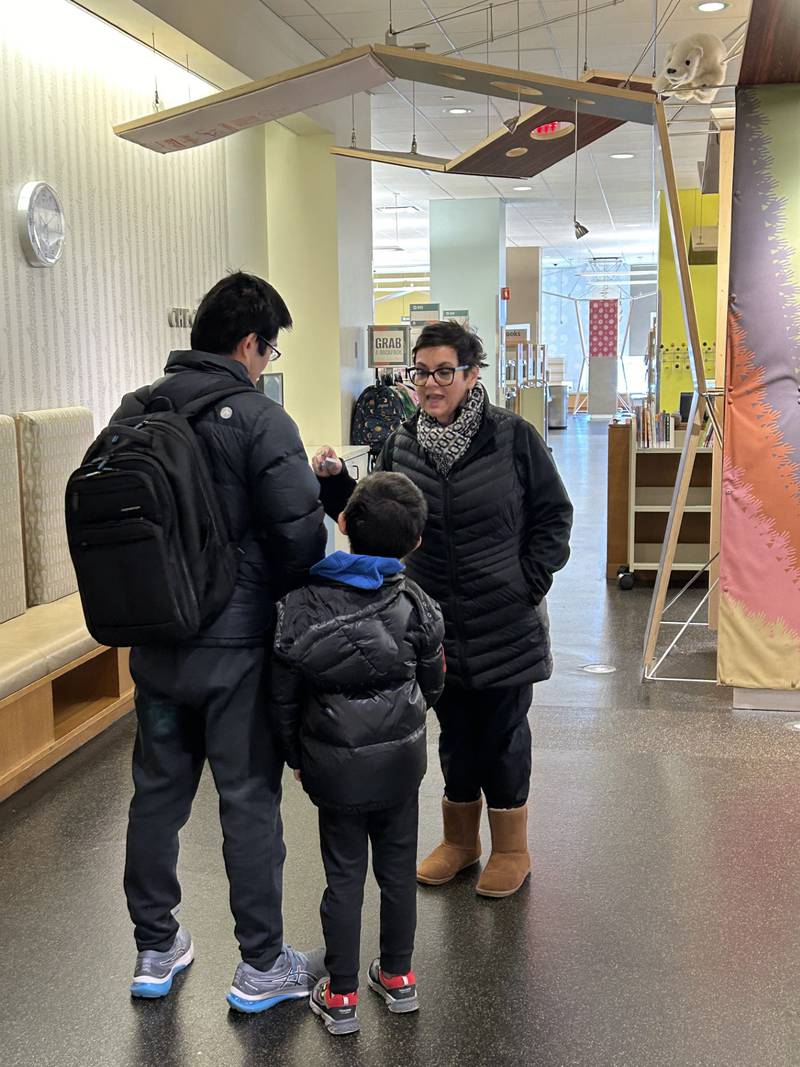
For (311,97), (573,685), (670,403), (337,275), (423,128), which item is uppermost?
(423,128)

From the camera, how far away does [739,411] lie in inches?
186

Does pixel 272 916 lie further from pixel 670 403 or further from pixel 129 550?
pixel 670 403

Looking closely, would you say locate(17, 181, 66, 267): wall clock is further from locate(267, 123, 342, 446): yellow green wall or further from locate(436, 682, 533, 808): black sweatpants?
locate(267, 123, 342, 446): yellow green wall

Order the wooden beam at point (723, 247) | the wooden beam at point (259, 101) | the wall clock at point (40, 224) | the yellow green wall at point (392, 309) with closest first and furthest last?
the wooden beam at point (259, 101) → the wall clock at point (40, 224) → the wooden beam at point (723, 247) → the yellow green wall at point (392, 309)

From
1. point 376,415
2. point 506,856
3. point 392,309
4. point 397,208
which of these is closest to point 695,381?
point 506,856

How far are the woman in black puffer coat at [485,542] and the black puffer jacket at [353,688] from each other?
57 cm

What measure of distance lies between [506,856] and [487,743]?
0.36 meters

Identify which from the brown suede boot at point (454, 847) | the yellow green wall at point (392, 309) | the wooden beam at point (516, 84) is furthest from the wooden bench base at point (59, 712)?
the yellow green wall at point (392, 309)

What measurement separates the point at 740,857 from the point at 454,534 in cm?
136

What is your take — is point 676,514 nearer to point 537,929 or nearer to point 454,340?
point 454,340

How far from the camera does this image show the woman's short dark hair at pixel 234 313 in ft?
7.90

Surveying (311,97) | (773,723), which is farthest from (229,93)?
(773,723)

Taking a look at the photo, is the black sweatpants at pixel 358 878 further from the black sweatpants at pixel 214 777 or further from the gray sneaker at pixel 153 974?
the gray sneaker at pixel 153 974

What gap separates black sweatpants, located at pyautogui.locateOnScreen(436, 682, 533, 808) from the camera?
306cm
